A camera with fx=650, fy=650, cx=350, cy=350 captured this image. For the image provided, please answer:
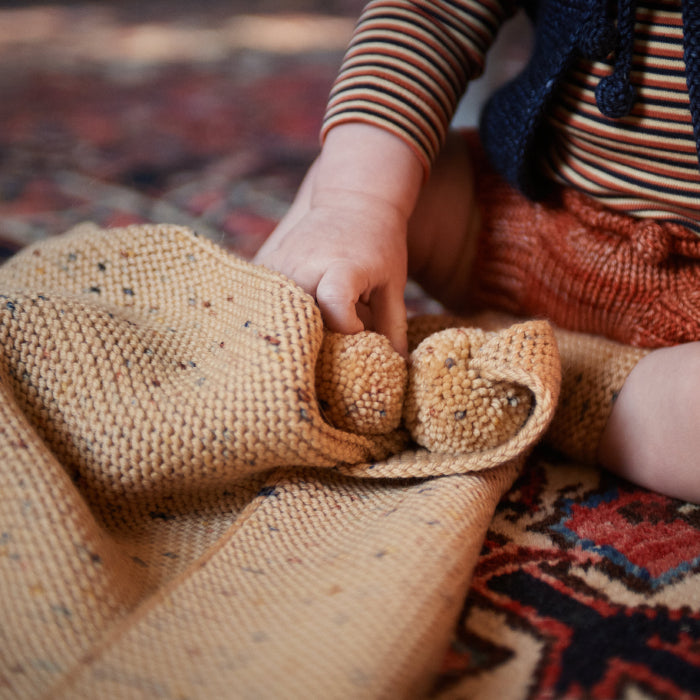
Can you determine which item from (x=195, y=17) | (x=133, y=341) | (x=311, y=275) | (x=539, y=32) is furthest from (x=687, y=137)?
(x=195, y=17)

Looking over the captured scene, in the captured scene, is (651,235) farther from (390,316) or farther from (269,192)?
(269,192)

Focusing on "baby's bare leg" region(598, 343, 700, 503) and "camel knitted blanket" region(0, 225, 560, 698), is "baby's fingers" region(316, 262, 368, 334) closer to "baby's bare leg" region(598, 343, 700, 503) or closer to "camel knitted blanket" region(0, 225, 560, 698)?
"camel knitted blanket" region(0, 225, 560, 698)

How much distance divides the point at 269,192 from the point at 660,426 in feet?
2.13

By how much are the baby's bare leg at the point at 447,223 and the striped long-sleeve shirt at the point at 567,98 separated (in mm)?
58

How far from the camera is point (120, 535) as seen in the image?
36 cm

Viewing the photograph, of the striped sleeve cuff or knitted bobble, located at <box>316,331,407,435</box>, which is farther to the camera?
the striped sleeve cuff

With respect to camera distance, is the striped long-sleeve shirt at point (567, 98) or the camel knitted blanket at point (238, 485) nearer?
the camel knitted blanket at point (238, 485)

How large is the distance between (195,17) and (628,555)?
7.95 ft

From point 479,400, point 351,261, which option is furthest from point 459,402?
point 351,261

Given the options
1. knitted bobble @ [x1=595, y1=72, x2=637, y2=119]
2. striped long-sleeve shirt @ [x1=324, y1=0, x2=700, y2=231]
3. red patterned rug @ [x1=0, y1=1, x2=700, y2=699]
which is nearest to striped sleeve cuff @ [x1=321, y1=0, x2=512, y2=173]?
striped long-sleeve shirt @ [x1=324, y1=0, x2=700, y2=231]

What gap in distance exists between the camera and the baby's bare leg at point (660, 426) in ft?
1.27

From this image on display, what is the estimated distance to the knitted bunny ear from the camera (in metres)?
0.35

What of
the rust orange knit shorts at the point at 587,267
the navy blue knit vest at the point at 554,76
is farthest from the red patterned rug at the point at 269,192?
the navy blue knit vest at the point at 554,76

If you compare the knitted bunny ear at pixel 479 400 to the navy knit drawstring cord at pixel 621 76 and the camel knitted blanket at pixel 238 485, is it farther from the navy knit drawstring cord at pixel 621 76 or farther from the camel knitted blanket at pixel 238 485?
the navy knit drawstring cord at pixel 621 76
